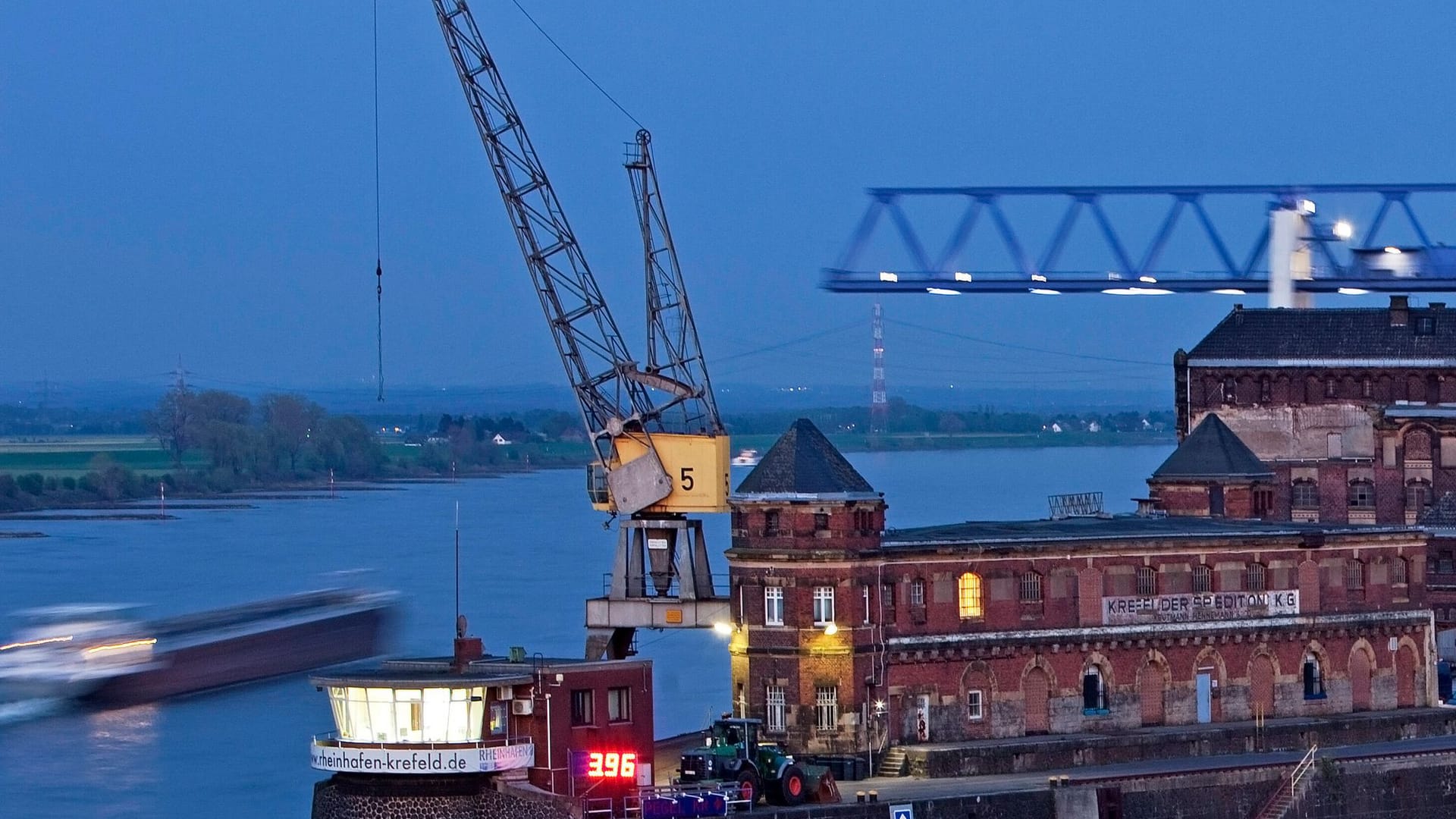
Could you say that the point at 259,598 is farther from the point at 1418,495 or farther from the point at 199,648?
the point at 1418,495

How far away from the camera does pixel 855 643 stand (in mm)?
67500

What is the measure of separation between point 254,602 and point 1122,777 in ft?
245

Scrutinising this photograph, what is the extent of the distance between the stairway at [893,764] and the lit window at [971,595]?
15.3 feet

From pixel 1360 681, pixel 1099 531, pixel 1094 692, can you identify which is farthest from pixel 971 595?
pixel 1360 681

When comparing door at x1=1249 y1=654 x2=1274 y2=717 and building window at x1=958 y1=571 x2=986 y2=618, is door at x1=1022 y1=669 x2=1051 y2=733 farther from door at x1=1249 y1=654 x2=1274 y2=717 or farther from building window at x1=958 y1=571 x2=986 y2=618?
door at x1=1249 y1=654 x2=1274 y2=717

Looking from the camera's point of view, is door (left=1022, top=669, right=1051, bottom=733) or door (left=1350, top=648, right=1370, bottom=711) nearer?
door (left=1022, top=669, right=1051, bottom=733)

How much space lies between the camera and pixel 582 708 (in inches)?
2359

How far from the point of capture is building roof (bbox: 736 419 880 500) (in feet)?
221

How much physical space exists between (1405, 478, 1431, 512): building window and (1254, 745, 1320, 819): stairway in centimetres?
3232

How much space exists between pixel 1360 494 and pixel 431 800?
51.7m

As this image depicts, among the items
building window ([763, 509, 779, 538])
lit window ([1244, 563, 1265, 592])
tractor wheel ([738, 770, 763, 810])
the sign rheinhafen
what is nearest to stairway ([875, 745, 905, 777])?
building window ([763, 509, 779, 538])

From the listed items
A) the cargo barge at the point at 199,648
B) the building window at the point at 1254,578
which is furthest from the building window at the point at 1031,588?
the cargo barge at the point at 199,648

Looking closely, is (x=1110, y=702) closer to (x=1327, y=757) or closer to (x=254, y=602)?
(x=1327, y=757)

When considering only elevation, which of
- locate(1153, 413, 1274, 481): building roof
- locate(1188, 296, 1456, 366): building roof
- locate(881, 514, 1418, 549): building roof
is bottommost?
locate(881, 514, 1418, 549): building roof
